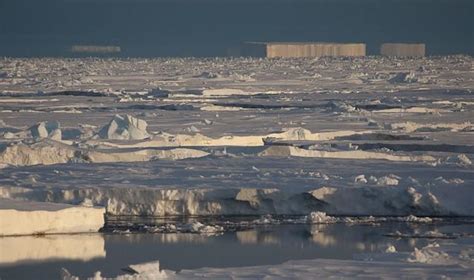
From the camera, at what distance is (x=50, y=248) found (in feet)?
34.7

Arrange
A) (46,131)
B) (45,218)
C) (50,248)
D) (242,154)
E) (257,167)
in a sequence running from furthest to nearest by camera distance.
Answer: (46,131), (242,154), (257,167), (45,218), (50,248)

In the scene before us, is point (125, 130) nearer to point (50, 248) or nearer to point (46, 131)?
point (46, 131)

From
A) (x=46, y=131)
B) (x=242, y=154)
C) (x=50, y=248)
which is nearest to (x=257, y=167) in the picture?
(x=242, y=154)

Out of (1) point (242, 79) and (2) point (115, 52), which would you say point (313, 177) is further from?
(2) point (115, 52)

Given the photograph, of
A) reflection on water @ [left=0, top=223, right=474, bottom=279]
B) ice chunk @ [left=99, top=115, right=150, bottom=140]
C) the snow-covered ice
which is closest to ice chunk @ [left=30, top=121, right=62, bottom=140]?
the snow-covered ice

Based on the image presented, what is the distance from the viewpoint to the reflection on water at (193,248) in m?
10.0

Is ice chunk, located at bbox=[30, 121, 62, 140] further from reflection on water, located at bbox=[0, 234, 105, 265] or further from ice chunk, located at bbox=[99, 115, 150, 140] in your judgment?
reflection on water, located at bbox=[0, 234, 105, 265]

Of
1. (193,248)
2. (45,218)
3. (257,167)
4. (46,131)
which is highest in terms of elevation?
(46,131)

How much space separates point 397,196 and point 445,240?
4.67 ft

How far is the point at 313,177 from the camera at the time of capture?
12.9 m

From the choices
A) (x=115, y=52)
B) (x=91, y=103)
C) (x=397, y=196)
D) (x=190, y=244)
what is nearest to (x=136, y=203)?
(x=190, y=244)

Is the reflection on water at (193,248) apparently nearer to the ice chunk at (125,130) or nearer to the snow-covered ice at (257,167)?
the snow-covered ice at (257,167)

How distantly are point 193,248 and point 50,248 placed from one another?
1034 mm

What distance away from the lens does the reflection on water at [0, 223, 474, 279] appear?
10.0 m
